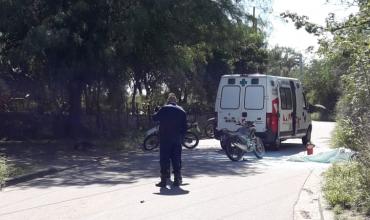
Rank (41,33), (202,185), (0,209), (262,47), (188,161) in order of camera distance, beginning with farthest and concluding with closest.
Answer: (262,47) < (41,33) < (188,161) < (202,185) < (0,209)

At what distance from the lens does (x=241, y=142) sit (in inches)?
671

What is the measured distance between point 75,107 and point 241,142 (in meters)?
8.41

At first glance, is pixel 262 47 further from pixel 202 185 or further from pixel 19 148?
pixel 202 185

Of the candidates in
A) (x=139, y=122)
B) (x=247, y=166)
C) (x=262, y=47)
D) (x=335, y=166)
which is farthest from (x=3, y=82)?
(x=262, y=47)

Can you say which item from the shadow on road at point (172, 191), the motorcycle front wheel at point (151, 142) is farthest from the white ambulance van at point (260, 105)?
the shadow on road at point (172, 191)

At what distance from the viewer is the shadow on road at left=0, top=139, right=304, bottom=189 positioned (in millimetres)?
13242

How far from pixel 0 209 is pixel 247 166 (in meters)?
7.46

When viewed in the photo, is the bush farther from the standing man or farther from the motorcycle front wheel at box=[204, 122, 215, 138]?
the motorcycle front wheel at box=[204, 122, 215, 138]

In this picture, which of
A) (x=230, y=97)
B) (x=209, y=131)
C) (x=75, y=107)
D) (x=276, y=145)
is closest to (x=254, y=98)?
(x=230, y=97)

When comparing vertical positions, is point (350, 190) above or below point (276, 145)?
below

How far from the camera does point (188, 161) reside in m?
16.8

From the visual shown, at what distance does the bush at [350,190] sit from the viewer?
8.66 metres

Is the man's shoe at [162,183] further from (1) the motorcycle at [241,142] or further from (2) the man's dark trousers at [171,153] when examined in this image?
(1) the motorcycle at [241,142]

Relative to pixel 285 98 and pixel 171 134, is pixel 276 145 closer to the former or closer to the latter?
pixel 285 98
